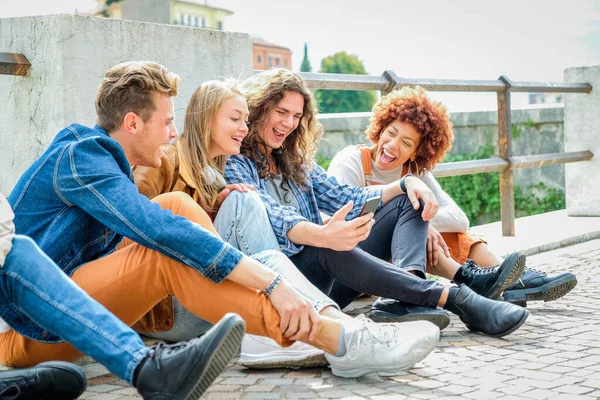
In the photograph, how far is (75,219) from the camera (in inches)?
114

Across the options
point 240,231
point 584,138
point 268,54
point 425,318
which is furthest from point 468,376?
point 268,54

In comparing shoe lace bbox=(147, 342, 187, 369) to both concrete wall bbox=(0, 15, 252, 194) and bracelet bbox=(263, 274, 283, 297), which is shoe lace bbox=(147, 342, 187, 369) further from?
concrete wall bbox=(0, 15, 252, 194)

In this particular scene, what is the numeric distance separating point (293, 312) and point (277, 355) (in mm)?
424

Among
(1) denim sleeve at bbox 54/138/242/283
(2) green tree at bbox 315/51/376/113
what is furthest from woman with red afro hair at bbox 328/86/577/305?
(2) green tree at bbox 315/51/376/113

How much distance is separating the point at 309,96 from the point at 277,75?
0.20m

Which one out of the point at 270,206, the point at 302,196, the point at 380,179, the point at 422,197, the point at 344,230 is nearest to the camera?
the point at 344,230

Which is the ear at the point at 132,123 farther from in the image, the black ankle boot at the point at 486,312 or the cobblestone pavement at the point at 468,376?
the black ankle boot at the point at 486,312

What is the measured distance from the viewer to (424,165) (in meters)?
4.79

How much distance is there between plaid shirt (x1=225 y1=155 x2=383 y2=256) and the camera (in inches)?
141

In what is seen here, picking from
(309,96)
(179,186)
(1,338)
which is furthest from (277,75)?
(1,338)

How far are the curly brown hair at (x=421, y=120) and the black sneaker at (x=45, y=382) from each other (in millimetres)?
2568

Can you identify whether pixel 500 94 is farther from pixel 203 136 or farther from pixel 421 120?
pixel 203 136

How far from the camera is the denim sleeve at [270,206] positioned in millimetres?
3580

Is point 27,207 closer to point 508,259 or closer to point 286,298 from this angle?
point 286,298
